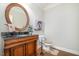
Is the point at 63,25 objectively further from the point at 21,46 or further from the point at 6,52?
the point at 6,52

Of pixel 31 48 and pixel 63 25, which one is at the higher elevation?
pixel 63 25

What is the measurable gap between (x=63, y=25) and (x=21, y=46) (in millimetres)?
757

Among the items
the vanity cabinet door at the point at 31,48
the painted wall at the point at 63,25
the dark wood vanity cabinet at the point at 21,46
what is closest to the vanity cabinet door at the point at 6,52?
the dark wood vanity cabinet at the point at 21,46

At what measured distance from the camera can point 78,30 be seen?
1.73 metres

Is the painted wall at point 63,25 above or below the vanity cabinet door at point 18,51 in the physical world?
above

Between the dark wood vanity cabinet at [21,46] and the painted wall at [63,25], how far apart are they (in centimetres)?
28

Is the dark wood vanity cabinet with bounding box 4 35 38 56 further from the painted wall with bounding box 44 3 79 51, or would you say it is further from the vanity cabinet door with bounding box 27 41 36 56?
the painted wall with bounding box 44 3 79 51

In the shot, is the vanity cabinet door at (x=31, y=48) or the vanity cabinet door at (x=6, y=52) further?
A: the vanity cabinet door at (x=31, y=48)

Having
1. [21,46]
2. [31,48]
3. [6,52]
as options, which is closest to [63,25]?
[31,48]

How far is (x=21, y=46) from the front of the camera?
5.67 ft

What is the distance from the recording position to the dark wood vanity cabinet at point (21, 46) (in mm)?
1634

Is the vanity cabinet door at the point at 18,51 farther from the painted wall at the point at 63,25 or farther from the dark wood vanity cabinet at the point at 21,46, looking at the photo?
the painted wall at the point at 63,25

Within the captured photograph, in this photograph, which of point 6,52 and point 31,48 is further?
point 31,48

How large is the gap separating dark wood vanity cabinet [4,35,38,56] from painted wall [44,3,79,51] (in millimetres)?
280
